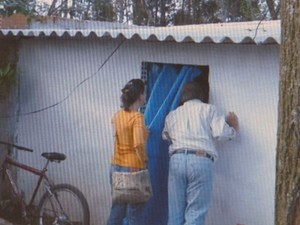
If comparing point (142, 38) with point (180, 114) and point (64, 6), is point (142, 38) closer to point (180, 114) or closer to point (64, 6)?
point (180, 114)

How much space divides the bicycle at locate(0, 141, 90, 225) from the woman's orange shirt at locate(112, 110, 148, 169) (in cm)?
97

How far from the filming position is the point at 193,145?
4840 millimetres

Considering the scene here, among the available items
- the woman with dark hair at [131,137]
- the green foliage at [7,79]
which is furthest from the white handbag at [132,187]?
the green foliage at [7,79]

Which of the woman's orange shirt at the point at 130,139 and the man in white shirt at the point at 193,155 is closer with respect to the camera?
the man in white shirt at the point at 193,155

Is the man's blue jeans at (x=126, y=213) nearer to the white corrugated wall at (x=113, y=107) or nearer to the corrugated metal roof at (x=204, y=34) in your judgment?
the white corrugated wall at (x=113, y=107)

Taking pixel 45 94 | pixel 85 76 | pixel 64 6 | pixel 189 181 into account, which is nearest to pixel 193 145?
pixel 189 181

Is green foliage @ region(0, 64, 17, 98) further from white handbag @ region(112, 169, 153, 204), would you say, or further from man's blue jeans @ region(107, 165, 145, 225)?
white handbag @ region(112, 169, 153, 204)

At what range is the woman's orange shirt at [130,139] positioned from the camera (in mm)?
4965

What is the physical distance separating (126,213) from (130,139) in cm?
69

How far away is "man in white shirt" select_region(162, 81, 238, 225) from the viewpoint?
Result: 4824 millimetres

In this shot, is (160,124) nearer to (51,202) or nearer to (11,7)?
(51,202)

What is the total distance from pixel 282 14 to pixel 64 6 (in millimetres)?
15264

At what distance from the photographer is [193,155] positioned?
483 cm

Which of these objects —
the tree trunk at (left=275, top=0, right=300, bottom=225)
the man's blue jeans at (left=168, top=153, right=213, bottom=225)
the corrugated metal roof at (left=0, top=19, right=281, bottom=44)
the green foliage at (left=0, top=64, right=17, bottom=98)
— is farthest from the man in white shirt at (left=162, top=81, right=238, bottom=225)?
the tree trunk at (left=275, top=0, right=300, bottom=225)
